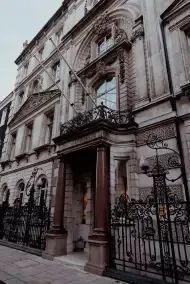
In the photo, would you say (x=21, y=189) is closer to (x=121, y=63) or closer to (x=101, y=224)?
(x=101, y=224)

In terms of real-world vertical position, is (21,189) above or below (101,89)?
below

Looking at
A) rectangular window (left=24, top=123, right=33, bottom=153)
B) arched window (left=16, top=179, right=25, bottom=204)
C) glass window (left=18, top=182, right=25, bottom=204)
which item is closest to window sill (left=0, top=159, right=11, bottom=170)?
rectangular window (left=24, top=123, right=33, bottom=153)

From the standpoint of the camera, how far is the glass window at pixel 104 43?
535 inches

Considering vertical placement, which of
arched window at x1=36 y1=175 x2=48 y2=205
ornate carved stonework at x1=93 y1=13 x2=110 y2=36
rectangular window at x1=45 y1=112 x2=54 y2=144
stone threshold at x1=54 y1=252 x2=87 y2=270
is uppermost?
ornate carved stonework at x1=93 y1=13 x2=110 y2=36

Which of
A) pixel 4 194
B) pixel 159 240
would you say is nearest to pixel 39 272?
pixel 159 240

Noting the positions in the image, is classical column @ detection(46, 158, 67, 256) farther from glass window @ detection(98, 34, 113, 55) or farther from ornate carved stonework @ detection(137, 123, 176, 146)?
glass window @ detection(98, 34, 113, 55)

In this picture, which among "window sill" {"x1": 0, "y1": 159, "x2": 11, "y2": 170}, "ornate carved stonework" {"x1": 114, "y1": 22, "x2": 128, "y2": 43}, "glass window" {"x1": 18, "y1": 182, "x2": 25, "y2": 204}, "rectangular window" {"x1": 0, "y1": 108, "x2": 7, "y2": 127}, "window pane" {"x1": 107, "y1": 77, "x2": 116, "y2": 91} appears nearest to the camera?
"window pane" {"x1": 107, "y1": 77, "x2": 116, "y2": 91}

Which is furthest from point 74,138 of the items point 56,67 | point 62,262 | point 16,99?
point 16,99

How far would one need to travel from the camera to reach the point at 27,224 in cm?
1043

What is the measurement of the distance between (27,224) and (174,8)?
1238 centimetres

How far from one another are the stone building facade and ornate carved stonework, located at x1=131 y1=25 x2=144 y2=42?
55mm

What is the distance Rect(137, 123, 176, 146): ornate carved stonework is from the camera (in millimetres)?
7902

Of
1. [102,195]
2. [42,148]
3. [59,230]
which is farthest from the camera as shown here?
[42,148]

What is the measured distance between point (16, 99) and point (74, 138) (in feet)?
49.3
